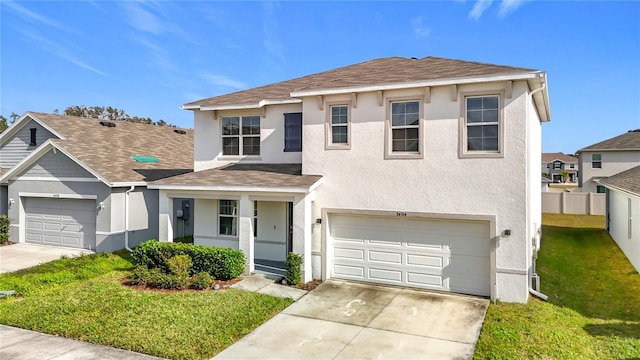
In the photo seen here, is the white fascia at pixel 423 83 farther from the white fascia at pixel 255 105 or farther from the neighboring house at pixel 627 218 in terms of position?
the neighboring house at pixel 627 218

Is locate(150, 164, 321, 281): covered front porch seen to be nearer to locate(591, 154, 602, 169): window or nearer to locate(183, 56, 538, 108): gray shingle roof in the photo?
locate(183, 56, 538, 108): gray shingle roof

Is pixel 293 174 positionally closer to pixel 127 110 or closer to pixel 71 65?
pixel 71 65

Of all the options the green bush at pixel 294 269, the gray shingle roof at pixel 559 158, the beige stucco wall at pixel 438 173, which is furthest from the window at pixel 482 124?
the gray shingle roof at pixel 559 158

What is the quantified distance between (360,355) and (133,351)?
4.08m

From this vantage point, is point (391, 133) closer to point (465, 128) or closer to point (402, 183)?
point (402, 183)

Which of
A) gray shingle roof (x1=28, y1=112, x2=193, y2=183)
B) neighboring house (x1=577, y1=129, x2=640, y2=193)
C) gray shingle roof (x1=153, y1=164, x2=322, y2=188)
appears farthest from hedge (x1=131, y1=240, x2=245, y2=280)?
neighboring house (x1=577, y1=129, x2=640, y2=193)

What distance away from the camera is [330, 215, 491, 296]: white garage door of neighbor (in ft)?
32.6

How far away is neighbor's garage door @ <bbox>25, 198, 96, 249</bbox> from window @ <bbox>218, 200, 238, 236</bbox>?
588 cm

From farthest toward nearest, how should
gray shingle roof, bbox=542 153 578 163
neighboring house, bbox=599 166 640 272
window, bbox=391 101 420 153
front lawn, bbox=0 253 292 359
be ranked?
gray shingle roof, bbox=542 153 578 163
neighboring house, bbox=599 166 640 272
window, bbox=391 101 420 153
front lawn, bbox=0 253 292 359

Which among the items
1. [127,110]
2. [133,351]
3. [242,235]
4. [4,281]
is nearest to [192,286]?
[242,235]

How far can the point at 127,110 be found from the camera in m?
55.6

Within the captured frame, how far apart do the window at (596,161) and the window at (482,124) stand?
99.2 ft

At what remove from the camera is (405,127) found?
1062 cm

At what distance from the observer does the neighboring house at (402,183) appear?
945 cm
